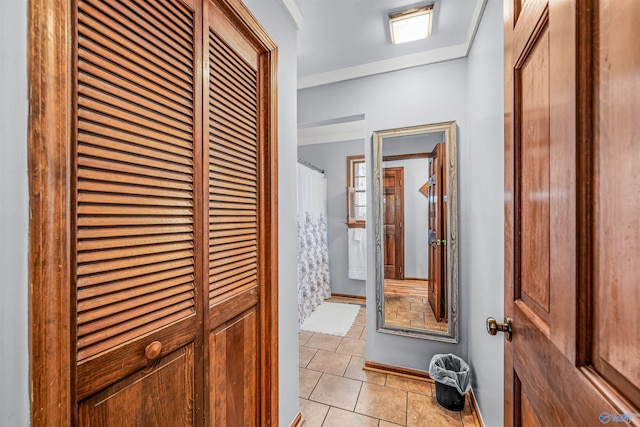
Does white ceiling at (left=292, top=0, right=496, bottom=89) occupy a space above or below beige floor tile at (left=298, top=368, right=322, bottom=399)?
above

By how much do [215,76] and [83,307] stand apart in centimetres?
86

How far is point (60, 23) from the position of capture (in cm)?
55

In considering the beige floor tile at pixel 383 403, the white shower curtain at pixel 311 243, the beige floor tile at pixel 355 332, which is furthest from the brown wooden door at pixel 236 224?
the white shower curtain at pixel 311 243

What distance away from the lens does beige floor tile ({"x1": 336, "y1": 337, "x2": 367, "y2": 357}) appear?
2500 millimetres

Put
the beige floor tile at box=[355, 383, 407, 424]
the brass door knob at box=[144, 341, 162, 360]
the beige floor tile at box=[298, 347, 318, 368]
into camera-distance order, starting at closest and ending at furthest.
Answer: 1. the brass door knob at box=[144, 341, 162, 360]
2. the beige floor tile at box=[355, 383, 407, 424]
3. the beige floor tile at box=[298, 347, 318, 368]

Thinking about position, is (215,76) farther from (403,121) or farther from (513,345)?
(403,121)

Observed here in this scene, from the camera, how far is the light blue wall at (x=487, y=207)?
52.9 inches

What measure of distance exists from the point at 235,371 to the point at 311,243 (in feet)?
7.89

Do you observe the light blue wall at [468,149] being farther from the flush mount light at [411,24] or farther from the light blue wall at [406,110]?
the flush mount light at [411,24]

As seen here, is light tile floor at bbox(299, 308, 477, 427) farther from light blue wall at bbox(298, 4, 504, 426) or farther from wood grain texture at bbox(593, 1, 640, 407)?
wood grain texture at bbox(593, 1, 640, 407)

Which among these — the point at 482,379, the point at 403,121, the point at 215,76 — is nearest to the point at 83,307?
the point at 215,76

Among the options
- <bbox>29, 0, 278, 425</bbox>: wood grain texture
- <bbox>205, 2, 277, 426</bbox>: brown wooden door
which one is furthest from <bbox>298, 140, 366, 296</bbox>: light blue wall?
<bbox>29, 0, 278, 425</bbox>: wood grain texture

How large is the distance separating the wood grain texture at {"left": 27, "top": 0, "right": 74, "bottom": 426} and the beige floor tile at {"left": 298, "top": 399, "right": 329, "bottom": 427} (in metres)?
1.48

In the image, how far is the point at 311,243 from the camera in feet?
11.6
